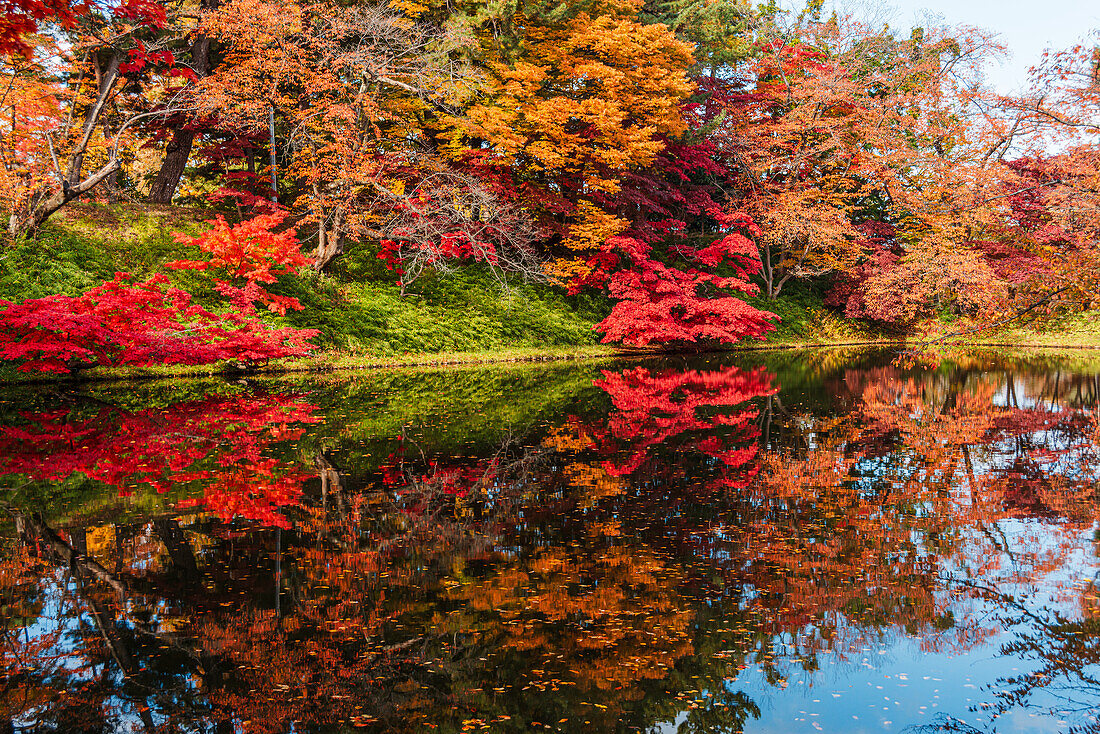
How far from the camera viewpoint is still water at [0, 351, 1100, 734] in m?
3.04

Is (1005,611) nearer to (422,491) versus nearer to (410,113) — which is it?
(422,491)

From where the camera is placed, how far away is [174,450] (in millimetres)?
7555

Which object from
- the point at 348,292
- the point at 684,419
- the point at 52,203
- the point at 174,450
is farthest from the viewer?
the point at 348,292

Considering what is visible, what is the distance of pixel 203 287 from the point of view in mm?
16094

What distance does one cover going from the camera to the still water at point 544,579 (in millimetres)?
3041

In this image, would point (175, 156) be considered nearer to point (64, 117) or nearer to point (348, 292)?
point (64, 117)

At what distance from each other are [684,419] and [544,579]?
6.06 m

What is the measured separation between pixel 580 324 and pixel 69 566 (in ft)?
61.8

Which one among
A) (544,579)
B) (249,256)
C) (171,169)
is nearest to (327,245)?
(249,256)

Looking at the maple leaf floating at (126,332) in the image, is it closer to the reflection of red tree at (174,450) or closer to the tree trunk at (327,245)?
the reflection of red tree at (174,450)

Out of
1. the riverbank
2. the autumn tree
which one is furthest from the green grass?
the autumn tree

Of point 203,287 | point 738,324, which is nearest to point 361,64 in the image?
point 203,287

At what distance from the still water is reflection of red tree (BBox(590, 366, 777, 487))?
0.11 meters

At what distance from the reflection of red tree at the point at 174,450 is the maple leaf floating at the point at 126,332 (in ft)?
6.78
